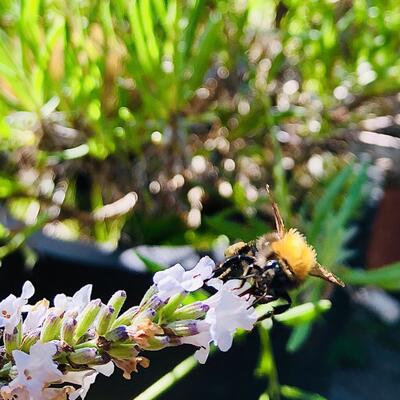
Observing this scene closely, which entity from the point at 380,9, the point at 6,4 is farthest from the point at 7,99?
the point at 380,9

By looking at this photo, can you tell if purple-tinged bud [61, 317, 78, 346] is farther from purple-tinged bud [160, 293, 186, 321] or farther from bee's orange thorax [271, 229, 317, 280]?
bee's orange thorax [271, 229, 317, 280]

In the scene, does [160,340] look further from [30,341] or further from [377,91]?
[377,91]

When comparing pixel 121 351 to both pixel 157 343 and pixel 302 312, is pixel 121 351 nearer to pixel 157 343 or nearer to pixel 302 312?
pixel 157 343

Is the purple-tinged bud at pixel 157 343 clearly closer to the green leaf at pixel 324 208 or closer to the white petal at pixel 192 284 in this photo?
the white petal at pixel 192 284

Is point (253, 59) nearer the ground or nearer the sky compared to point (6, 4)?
nearer the ground

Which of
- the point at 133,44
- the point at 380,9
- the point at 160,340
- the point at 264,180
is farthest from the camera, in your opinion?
the point at 264,180

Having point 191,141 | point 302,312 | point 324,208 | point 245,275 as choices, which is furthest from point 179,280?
point 191,141
